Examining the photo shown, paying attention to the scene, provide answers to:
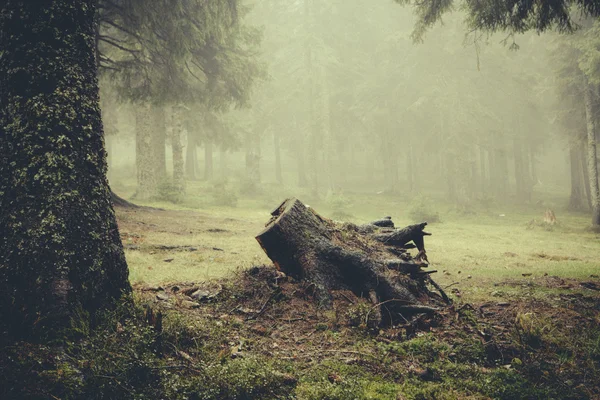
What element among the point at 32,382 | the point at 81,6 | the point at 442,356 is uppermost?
the point at 81,6

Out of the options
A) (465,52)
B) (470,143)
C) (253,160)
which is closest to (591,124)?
(470,143)

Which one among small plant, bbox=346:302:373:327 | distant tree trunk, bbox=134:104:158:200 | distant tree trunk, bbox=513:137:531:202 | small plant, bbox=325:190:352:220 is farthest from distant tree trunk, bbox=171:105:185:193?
distant tree trunk, bbox=513:137:531:202

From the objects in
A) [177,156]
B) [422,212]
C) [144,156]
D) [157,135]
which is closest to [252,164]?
[157,135]

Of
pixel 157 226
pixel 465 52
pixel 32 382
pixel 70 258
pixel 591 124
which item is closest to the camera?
pixel 32 382

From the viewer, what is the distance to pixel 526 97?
1220 inches

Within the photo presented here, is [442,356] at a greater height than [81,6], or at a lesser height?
lesser

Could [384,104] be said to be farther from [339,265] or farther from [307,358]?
[307,358]

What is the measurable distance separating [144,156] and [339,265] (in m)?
16.6

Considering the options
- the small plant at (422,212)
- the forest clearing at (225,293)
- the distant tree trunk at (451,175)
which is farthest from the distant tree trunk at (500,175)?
the forest clearing at (225,293)

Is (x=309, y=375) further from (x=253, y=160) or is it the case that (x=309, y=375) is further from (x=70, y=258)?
(x=253, y=160)

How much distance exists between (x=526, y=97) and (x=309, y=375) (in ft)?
114

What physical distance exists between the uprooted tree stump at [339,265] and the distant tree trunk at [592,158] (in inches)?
702

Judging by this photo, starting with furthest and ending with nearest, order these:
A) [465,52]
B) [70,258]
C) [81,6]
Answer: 1. [465,52]
2. [81,6]
3. [70,258]

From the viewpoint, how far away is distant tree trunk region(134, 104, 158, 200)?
18875mm
